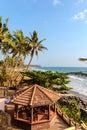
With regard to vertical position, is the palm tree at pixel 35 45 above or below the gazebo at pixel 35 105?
above

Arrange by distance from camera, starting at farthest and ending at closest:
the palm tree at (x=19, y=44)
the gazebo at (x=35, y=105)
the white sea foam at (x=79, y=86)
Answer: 1. the white sea foam at (x=79, y=86)
2. the palm tree at (x=19, y=44)
3. the gazebo at (x=35, y=105)

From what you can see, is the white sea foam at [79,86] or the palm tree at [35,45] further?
the white sea foam at [79,86]

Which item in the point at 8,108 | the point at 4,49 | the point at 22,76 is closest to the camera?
the point at 8,108

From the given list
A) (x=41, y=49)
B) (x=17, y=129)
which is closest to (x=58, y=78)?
(x=17, y=129)

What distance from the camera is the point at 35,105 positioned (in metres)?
14.6

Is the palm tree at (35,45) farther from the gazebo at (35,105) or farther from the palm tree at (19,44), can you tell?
the gazebo at (35,105)

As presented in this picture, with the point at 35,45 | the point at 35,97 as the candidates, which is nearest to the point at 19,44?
the point at 35,45

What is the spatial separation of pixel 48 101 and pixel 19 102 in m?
2.11

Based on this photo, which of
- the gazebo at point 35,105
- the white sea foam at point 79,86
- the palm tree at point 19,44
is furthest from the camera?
the white sea foam at point 79,86

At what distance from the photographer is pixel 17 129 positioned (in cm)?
1471

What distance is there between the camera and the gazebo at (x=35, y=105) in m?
14.8

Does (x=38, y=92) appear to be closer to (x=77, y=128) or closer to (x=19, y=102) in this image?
(x=19, y=102)

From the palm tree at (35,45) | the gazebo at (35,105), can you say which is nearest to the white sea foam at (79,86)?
the palm tree at (35,45)

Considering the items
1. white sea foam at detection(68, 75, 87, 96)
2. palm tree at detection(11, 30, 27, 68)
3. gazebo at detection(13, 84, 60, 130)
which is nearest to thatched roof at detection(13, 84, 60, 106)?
gazebo at detection(13, 84, 60, 130)
